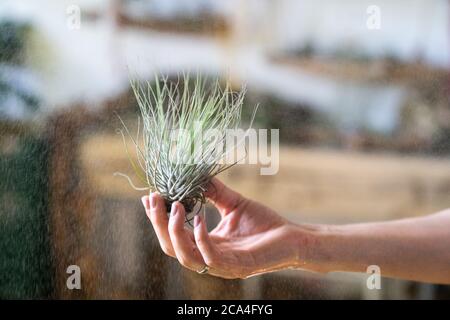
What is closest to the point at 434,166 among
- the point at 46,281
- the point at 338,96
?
the point at 338,96

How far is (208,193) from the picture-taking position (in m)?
0.99

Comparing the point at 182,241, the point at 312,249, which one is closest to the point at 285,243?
the point at 312,249

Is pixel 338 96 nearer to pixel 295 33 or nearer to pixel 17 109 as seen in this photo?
pixel 295 33

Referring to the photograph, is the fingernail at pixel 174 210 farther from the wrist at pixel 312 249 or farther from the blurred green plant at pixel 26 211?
the blurred green plant at pixel 26 211

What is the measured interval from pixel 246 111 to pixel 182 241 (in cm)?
41

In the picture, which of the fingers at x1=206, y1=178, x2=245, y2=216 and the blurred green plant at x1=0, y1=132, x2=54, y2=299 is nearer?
the fingers at x1=206, y1=178, x2=245, y2=216

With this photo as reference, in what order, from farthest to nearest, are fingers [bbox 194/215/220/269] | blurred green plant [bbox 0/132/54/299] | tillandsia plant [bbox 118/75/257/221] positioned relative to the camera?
blurred green plant [bbox 0/132/54/299] → tillandsia plant [bbox 118/75/257/221] → fingers [bbox 194/215/220/269]

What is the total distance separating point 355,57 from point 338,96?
0.26 ft

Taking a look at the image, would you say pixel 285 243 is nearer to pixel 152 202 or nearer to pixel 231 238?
pixel 231 238

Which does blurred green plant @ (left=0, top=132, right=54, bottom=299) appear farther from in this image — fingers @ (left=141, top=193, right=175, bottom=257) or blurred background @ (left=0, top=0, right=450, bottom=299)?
fingers @ (left=141, top=193, right=175, bottom=257)

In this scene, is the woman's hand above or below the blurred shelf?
below

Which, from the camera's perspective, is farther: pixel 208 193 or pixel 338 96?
pixel 338 96

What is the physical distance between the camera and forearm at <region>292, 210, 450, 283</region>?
3.22 feet

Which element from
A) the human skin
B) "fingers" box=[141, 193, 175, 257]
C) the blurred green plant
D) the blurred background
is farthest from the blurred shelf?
"fingers" box=[141, 193, 175, 257]
